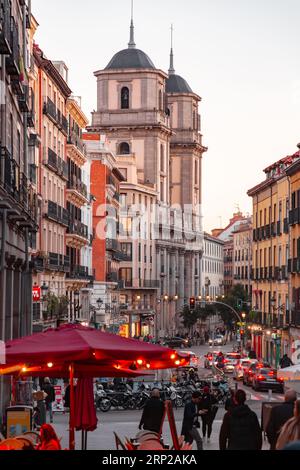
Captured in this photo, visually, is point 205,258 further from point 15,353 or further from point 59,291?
point 15,353

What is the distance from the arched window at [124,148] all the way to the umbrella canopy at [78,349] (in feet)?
420

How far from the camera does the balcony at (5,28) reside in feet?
95.6

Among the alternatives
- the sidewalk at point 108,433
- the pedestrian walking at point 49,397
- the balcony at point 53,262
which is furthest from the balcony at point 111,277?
the pedestrian walking at point 49,397

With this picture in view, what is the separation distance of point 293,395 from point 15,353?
419cm

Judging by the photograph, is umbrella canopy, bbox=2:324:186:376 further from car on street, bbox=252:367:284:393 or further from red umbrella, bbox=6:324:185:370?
car on street, bbox=252:367:284:393

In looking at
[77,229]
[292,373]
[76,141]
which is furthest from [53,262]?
[292,373]

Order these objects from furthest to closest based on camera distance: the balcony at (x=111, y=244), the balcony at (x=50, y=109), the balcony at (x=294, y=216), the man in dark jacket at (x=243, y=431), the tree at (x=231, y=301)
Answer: the tree at (x=231, y=301) → the balcony at (x=111, y=244) → the balcony at (x=294, y=216) → the balcony at (x=50, y=109) → the man in dark jacket at (x=243, y=431)

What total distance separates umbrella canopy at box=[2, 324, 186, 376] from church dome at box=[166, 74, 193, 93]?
154 m

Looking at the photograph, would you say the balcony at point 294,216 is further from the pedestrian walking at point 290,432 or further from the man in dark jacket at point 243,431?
the pedestrian walking at point 290,432

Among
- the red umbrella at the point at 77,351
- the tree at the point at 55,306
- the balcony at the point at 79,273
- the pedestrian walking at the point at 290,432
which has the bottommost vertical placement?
the pedestrian walking at the point at 290,432

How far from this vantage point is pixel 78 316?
277 ft

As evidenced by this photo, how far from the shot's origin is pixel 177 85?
566 ft

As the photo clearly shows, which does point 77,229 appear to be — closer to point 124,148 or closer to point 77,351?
point 77,351
